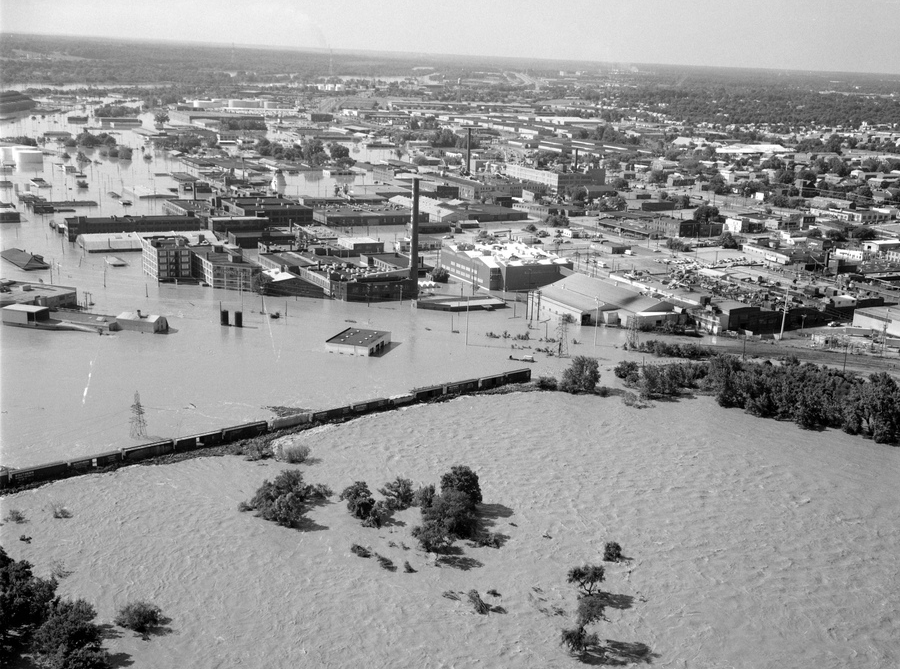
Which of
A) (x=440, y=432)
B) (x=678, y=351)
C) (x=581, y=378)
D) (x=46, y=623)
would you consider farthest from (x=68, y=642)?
(x=678, y=351)

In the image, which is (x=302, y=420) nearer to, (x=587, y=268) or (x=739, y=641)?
(x=739, y=641)

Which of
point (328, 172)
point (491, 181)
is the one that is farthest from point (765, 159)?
point (328, 172)

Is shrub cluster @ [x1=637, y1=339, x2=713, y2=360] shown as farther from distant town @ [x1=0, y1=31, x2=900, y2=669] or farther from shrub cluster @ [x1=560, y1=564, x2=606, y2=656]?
shrub cluster @ [x1=560, y1=564, x2=606, y2=656]

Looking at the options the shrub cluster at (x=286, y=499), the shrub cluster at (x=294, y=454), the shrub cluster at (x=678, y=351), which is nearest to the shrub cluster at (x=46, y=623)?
the shrub cluster at (x=286, y=499)

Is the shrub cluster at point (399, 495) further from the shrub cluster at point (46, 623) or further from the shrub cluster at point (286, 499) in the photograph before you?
the shrub cluster at point (46, 623)

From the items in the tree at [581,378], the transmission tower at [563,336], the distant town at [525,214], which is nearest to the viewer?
the tree at [581,378]

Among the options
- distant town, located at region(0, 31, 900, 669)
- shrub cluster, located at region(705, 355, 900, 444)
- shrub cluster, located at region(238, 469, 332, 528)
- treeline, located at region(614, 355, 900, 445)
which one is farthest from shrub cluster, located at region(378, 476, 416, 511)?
shrub cluster, located at region(705, 355, 900, 444)
